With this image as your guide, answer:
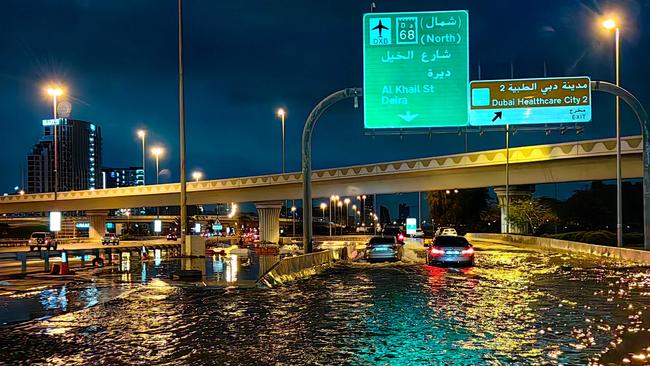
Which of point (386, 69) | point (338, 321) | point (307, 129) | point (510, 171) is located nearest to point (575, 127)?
point (386, 69)

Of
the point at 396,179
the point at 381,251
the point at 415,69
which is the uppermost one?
the point at 415,69

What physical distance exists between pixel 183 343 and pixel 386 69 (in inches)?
703

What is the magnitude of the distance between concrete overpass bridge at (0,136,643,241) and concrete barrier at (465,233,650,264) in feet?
18.8

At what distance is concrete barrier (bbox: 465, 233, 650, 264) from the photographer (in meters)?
30.9

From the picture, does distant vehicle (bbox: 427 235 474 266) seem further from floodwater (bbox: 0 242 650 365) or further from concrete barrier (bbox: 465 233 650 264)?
floodwater (bbox: 0 242 650 365)

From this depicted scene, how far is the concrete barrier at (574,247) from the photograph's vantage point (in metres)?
30.9

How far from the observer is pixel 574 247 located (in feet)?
141

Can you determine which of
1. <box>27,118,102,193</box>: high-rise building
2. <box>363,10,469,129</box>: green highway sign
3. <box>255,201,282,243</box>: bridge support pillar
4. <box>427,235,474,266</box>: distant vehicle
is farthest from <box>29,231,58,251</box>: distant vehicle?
<box>27,118,102,193</box>: high-rise building

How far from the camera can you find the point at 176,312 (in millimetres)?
15391

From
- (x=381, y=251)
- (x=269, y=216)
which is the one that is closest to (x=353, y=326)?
(x=381, y=251)

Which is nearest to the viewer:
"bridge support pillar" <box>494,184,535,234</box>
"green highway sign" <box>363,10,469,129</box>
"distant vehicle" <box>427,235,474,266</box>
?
"green highway sign" <box>363,10,469,129</box>

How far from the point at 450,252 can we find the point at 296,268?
8749mm

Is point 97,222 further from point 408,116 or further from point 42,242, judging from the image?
point 408,116

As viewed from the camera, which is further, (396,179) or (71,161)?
(71,161)
